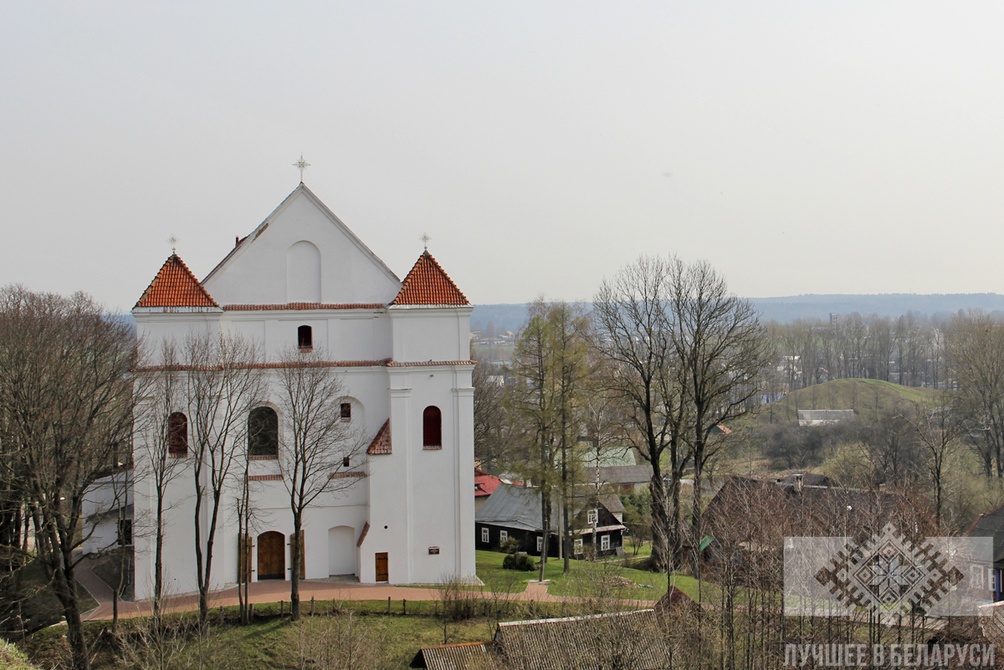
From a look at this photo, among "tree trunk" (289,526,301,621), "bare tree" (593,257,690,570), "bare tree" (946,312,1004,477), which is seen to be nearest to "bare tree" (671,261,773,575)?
"bare tree" (593,257,690,570)

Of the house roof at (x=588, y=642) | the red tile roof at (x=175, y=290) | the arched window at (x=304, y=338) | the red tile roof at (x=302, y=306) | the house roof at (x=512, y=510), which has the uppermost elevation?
the red tile roof at (x=175, y=290)

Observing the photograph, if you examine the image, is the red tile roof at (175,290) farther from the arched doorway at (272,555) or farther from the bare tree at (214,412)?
the arched doorway at (272,555)

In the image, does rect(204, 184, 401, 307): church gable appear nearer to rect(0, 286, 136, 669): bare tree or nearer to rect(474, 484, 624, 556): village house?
rect(0, 286, 136, 669): bare tree

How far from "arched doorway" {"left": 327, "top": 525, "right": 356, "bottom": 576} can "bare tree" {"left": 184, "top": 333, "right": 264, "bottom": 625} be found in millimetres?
3797

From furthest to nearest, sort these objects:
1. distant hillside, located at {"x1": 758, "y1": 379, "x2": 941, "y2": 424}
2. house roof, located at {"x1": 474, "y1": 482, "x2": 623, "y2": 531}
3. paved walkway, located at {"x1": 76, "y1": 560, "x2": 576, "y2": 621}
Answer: distant hillside, located at {"x1": 758, "y1": 379, "x2": 941, "y2": 424} → house roof, located at {"x1": 474, "y1": 482, "x2": 623, "y2": 531} → paved walkway, located at {"x1": 76, "y1": 560, "x2": 576, "y2": 621}

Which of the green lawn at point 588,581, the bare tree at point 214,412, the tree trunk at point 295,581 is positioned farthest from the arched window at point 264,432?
the green lawn at point 588,581

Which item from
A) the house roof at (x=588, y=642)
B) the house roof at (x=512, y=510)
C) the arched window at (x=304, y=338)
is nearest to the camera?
the house roof at (x=588, y=642)

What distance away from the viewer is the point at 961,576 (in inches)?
784

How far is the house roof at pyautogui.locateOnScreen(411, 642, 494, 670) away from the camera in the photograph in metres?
21.6

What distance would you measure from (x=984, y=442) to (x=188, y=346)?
1957 inches

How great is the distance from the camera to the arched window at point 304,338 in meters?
29.9

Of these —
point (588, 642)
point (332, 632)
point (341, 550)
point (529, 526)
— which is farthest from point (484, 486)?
point (588, 642)

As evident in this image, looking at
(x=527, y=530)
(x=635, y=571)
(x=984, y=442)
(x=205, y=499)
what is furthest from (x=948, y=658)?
(x=984, y=442)

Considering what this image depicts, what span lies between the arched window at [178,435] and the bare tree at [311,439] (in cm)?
299
